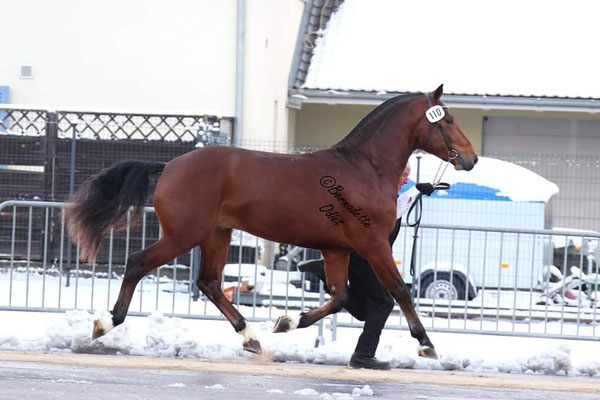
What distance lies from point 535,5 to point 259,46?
5991mm

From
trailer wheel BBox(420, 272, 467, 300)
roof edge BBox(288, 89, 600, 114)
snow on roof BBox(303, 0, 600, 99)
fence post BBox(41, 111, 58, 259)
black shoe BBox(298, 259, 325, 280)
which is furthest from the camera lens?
snow on roof BBox(303, 0, 600, 99)

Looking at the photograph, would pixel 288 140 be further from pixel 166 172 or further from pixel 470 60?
pixel 166 172

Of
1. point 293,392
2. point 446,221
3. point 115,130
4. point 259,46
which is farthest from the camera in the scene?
point 259,46

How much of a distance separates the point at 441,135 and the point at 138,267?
2.42 metres

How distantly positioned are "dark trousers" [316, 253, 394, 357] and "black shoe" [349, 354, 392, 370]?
0.03 metres

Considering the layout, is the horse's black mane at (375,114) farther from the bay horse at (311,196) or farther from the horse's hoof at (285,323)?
the horse's hoof at (285,323)

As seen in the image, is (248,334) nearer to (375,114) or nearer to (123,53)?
(375,114)

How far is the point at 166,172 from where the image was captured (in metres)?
9.50

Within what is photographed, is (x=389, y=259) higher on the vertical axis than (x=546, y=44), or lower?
lower

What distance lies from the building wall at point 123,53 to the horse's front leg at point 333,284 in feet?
35.8

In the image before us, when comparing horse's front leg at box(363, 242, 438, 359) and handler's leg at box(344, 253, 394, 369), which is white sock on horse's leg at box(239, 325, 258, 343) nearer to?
handler's leg at box(344, 253, 394, 369)

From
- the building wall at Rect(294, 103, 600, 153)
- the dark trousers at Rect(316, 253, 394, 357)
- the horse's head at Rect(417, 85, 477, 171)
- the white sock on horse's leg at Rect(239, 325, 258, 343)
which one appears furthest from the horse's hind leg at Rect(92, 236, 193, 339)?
the building wall at Rect(294, 103, 600, 153)

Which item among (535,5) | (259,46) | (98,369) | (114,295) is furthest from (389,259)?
(535,5)

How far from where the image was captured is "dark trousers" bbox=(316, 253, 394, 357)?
31.7 ft
